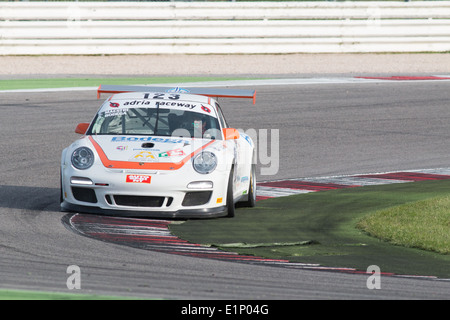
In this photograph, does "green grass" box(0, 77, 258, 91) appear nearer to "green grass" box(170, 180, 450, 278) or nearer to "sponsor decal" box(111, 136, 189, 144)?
"green grass" box(170, 180, 450, 278)

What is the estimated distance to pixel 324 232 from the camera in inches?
340

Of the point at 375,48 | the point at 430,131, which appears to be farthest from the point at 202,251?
the point at 375,48

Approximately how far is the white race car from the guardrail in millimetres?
12779


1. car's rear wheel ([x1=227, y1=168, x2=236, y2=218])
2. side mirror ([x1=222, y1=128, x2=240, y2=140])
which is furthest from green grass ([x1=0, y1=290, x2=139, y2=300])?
side mirror ([x1=222, y1=128, x2=240, y2=140])

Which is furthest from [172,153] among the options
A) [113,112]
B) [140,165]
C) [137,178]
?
[113,112]

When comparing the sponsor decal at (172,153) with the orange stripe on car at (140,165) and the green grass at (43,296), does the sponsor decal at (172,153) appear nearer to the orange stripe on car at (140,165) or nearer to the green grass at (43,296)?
the orange stripe on car at (140,165)

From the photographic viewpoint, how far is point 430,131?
52.5 feet

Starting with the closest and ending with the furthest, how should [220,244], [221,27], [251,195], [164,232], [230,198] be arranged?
[220,244], [164,232], [230,198], [251,195], [221,27]

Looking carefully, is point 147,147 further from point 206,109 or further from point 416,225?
point 416,225

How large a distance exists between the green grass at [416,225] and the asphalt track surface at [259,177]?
4.66 feet

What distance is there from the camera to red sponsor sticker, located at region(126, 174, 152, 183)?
8.84 m

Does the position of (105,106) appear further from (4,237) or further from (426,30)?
(426,30)

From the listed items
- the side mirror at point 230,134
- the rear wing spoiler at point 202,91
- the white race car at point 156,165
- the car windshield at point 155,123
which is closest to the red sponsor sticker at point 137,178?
the white race car at point 156,165

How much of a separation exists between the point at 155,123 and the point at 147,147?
2.11 feet
